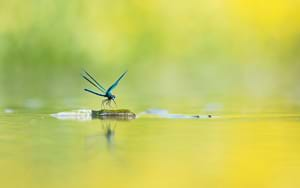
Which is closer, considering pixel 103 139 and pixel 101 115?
pixel 103 139

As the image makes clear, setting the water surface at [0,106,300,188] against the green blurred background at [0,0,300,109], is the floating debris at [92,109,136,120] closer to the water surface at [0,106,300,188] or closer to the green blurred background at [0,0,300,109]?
the water surface at [0,106,300,188]

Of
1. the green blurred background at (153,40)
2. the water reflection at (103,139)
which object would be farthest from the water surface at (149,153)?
the green blurred background at (153,40)

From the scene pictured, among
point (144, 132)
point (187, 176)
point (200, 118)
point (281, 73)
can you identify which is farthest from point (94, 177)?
point (281, 73)

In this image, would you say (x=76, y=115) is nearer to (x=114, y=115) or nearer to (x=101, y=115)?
(x=101, y=115)

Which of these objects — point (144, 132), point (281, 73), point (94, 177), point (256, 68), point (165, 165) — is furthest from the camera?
point (256, 68)

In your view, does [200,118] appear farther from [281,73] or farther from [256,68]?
[256,68]

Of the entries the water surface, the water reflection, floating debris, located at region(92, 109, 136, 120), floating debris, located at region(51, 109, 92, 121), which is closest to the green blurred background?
floating debris, located at region(51, 109, 92, 121)

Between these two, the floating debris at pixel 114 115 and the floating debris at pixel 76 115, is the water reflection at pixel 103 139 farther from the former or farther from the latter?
the floating debris at pixel 76 115

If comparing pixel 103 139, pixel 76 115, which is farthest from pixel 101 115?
pixel 103 139
